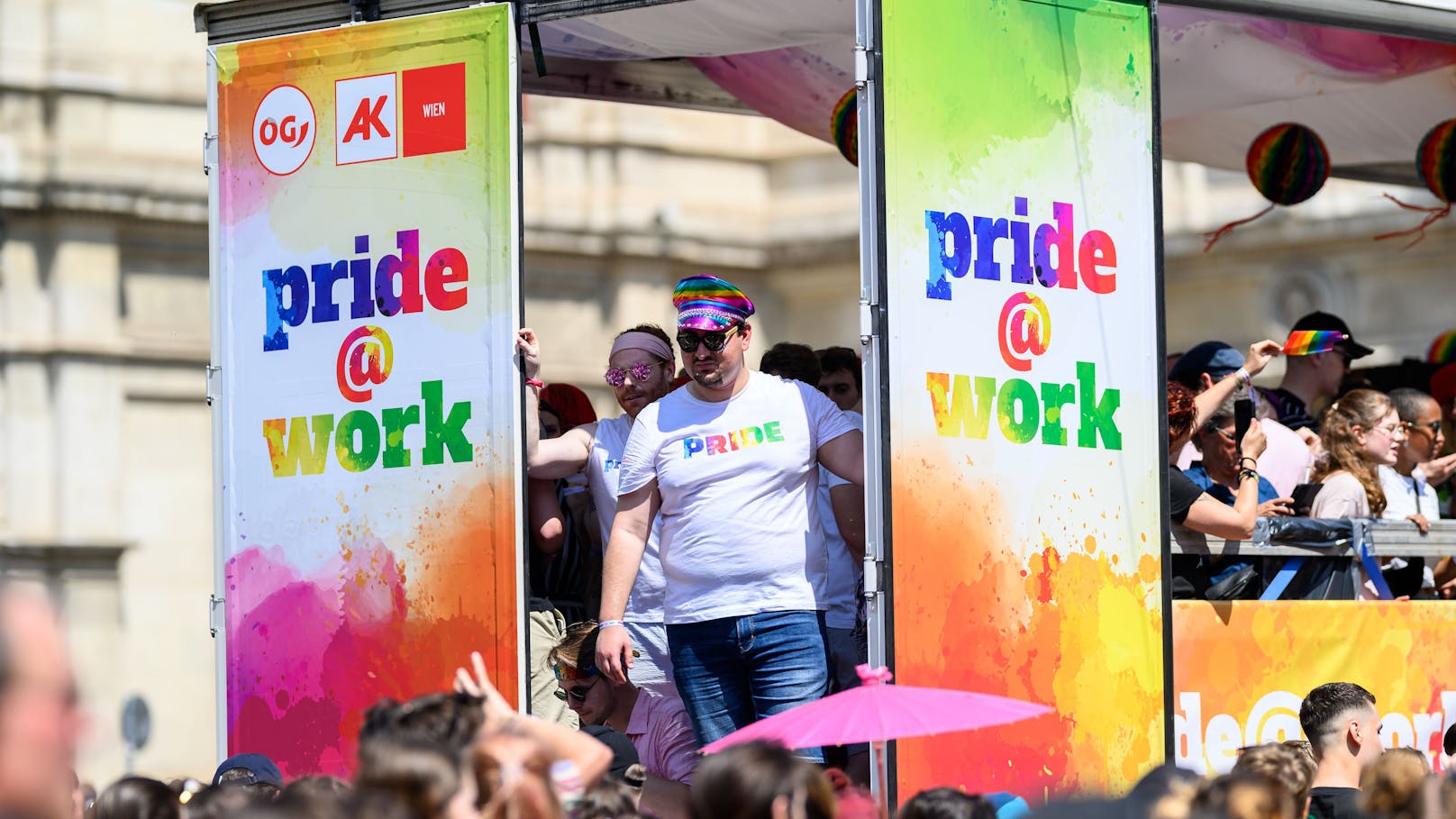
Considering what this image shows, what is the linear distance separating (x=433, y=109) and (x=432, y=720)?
3.46 meters

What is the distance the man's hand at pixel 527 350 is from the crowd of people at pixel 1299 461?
7.31ft

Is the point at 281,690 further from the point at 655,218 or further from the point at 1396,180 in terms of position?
the point at 655,218

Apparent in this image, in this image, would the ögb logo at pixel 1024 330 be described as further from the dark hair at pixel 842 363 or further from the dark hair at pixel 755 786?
the dark hair at pixel 755 786

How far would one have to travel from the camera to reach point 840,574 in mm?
7582

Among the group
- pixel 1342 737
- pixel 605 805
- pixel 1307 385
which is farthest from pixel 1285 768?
pixel 1307 385

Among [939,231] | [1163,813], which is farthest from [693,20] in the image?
[1163,813]

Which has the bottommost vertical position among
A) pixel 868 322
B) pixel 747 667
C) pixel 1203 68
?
pixel 747 667

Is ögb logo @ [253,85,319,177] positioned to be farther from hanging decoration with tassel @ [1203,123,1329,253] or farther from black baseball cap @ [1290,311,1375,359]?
hanging decoration with tassel @ [1203,123,1329,253]

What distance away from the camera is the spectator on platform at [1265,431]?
8742mm

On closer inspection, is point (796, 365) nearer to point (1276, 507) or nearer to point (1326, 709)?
point (1276, 507)

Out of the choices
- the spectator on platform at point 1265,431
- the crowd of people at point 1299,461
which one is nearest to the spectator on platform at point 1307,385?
the crowd of people at point 1299,461

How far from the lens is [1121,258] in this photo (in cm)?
732

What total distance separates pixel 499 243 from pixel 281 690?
5.95 ft

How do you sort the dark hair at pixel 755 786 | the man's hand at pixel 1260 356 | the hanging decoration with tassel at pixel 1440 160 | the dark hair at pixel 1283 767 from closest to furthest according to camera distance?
1. the dark hair at pixel 755 786
2. the dark hair at pixel 1283 767
3. the man's hand at pixel 1260 356
4. the hanging decoration with tassel at pixel 1440 160
